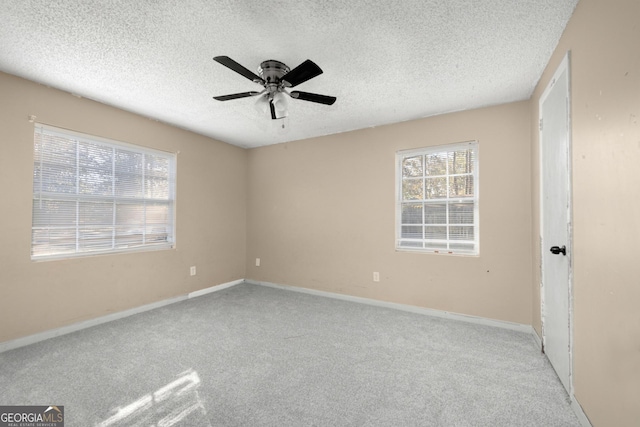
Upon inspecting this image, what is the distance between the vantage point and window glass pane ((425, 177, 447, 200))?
11.0 feet

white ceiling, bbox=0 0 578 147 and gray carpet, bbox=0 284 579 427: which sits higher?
white ceiling, bbox=0 0 578 147

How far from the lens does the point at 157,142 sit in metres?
3.64

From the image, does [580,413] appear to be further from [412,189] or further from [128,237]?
[128,237]

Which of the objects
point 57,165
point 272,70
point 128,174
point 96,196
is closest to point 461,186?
point 272,70

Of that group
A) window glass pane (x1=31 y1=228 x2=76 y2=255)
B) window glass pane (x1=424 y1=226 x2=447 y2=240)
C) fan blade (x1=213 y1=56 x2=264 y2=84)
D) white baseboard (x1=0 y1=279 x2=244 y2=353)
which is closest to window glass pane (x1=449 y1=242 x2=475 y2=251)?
window glass pane (x1=424 y1=226 x2=447 y2=240)

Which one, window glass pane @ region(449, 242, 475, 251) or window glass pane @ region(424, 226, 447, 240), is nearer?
window glass pane @ region(449, 242, 475, 251)

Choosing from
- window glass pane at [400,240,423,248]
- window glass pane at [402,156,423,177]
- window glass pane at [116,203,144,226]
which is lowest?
window glass pane at [400,240,423,248]

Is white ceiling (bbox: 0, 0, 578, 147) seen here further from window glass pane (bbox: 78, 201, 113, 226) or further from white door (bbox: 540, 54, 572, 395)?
window glass pane (bbox: 78, 201, 113, 226)

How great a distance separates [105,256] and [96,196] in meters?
0.70

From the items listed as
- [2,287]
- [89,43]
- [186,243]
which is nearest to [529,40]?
[89,43]

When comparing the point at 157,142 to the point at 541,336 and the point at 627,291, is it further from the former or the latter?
the point at 541,336

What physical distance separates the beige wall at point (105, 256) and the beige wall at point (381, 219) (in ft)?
2.08

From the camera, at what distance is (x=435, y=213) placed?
3410mm

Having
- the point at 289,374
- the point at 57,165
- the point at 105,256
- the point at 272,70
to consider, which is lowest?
the point at 289,374
